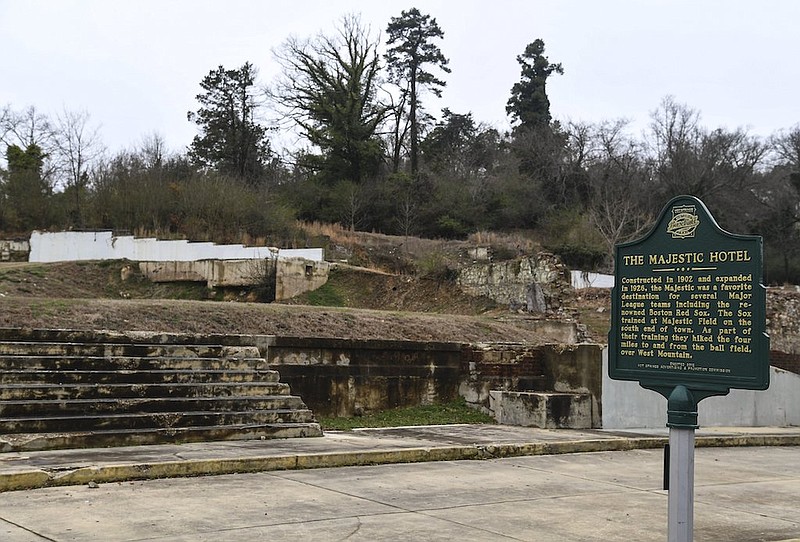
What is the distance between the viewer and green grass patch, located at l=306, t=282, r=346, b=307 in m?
28.8

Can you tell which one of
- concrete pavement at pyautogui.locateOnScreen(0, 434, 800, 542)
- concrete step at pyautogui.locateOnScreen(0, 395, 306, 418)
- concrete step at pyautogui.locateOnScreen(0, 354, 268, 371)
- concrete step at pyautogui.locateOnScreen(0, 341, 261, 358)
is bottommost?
concrete pavement at pyautogui.locateOnScreen(0, 434, 800, 542)

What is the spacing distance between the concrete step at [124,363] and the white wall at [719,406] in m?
5.77

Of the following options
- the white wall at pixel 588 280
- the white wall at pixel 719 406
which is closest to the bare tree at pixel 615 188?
the white wall at pixel 588 280

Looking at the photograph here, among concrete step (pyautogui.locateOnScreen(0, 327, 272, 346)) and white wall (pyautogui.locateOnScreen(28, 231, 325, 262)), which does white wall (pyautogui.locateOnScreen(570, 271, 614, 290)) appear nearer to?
white wall (pyautogui.locateOnScreen(28, 231, 325, 262))

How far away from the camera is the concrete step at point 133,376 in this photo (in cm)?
1005

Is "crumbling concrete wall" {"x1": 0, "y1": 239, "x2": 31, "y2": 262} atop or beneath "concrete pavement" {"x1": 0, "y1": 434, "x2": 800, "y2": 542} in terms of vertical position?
atop

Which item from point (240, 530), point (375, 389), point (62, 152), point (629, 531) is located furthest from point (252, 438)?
point (62, 152)

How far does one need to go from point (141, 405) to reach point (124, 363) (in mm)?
941

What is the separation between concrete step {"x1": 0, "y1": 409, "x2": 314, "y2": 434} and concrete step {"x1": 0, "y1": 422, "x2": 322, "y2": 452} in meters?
0.13

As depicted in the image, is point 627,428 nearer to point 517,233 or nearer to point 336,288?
point 336,288

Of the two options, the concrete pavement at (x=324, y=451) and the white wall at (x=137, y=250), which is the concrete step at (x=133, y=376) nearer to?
the concrete pavement at (x=324, y=451)

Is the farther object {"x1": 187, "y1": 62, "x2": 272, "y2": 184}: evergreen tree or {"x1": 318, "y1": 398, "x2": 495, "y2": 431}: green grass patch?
{"x1": 187, "y1": 62, "x2": 272, "y2": 184}: evergreen tree

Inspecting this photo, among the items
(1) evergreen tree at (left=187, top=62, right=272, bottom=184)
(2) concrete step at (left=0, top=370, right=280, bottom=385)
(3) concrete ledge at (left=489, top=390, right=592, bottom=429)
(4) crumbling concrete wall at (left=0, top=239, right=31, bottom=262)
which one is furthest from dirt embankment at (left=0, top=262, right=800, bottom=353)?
(1) evergreen tree at (left=187, top=62, right=272, bottom=184)

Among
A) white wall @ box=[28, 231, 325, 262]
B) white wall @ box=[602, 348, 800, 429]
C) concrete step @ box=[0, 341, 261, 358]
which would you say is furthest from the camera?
white wall @ box=[28, 231, 325, 262]
